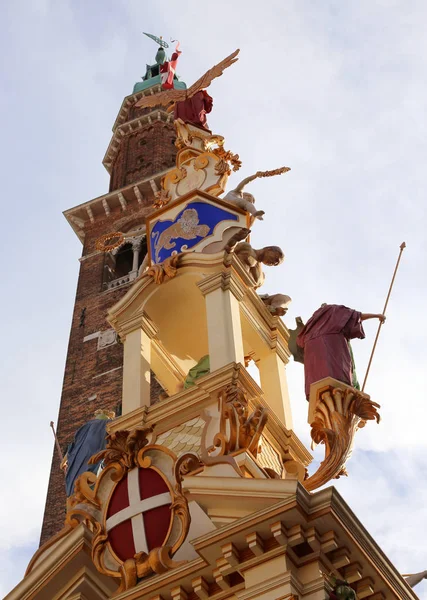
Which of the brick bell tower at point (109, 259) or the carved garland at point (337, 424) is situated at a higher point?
the brick bell tower at point (109, 259)

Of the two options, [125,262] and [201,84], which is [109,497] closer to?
[201,84]

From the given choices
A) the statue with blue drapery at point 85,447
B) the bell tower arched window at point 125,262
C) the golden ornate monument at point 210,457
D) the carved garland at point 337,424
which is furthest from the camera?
the bell tower arched window at point 125,262

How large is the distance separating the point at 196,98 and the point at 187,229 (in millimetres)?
4125

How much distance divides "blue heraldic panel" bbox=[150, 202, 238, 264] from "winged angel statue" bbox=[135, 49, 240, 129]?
3098mm

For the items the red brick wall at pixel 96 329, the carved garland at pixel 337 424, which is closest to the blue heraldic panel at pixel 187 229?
the carved garland at pixel 337 424

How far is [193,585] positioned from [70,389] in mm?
19618

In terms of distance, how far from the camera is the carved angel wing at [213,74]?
18625mm

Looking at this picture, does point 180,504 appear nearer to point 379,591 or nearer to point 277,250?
point 379,591

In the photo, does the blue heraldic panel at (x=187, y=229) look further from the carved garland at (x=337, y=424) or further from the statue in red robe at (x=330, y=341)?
the carved garland at (x=337, y=424)

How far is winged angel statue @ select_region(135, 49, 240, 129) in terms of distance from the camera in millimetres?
18312

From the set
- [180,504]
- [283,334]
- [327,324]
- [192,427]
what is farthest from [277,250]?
[180,504]

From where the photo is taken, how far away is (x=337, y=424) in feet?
38.5

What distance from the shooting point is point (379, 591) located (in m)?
9.90

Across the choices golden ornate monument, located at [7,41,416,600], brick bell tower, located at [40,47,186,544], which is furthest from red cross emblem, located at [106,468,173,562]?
brick bell tower, located at [40,47,186,544]
